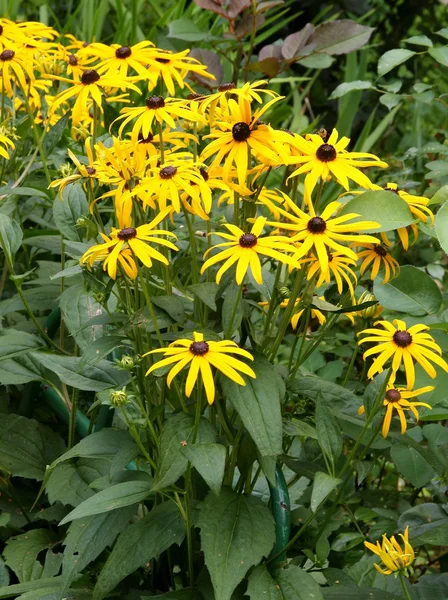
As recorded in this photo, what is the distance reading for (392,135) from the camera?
3.84m

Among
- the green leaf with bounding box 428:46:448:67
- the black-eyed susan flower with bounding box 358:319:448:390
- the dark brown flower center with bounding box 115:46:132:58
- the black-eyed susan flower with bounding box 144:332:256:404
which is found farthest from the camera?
the green leaf with bounding box 428:46:448:67

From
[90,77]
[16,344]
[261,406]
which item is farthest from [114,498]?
[90,77]

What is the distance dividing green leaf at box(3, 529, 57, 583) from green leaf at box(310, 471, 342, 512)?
59 cm

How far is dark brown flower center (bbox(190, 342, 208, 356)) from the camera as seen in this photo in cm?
99

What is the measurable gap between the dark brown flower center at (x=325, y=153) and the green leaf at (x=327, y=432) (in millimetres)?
291

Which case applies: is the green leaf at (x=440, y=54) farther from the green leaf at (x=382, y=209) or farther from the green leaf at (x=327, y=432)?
the green leaf at (x=327, y=432)

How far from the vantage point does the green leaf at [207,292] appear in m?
1.11

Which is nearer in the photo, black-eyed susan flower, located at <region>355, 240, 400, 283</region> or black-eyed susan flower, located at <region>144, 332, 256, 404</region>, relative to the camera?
black-eyed susan flower, located at <region>144, 332, 256, 404</region>

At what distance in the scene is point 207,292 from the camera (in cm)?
113

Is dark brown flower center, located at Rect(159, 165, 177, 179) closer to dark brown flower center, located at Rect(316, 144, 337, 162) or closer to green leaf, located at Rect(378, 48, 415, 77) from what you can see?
dark brown flower center, located at Rect(316, 144, 337, 162)

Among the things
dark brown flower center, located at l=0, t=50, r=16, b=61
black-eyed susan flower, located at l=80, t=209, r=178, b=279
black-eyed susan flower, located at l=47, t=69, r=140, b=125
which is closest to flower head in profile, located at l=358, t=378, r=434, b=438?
black-eyed susan flower, located at l=80, t=209, r=178, b=279

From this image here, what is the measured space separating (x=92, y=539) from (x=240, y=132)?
566mm

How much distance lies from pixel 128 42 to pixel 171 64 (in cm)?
164

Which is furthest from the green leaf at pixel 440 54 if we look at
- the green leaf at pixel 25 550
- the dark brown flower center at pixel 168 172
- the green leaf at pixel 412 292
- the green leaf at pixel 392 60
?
the green leaf at pixel 25 550
